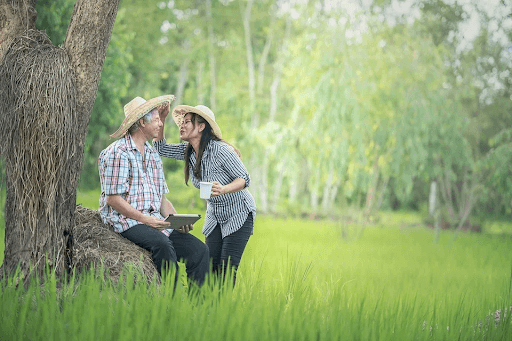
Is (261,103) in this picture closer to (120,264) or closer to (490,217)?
(490,217)

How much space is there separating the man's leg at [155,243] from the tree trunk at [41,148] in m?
0.46

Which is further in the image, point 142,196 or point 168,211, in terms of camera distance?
point 168,211

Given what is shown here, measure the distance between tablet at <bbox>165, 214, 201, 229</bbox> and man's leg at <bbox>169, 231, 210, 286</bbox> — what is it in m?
0.20

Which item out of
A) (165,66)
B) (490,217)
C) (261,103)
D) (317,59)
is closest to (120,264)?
(317,59)

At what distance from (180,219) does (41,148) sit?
1065 millimetres

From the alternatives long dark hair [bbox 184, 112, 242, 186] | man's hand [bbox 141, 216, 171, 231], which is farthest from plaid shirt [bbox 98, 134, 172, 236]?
long dark hair [bbox 184, 112, 242, 186]

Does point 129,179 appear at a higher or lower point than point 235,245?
higher

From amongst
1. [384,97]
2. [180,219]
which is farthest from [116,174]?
[384,97]

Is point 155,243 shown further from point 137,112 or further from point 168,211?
point 137,112

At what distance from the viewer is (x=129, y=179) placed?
13.5 ft

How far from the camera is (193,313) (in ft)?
11.2

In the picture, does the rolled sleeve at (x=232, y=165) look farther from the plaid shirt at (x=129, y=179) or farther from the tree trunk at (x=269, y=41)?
the tree trunk at (x=269, y=41)

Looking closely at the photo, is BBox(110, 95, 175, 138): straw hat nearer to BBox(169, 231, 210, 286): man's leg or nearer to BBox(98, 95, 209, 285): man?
BBox(98, 95, 209, 285): man

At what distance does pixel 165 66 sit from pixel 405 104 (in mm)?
14276
